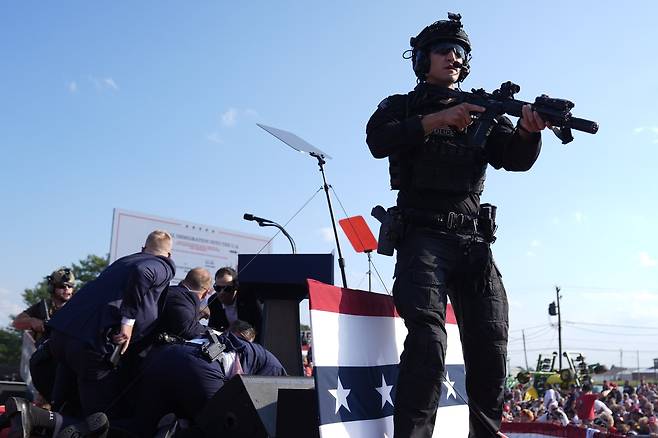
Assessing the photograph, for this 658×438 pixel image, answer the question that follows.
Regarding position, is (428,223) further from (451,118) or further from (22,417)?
(22,417)

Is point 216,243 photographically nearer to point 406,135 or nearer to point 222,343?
point 222,343

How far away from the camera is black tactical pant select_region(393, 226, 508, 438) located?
262 centimetres

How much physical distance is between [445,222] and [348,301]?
0.56 m

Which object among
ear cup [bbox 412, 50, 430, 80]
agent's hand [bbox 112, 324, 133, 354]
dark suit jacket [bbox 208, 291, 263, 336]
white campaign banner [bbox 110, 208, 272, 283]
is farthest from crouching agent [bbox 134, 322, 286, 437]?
white campaign banner [bbox 110, 208, 272, 283]

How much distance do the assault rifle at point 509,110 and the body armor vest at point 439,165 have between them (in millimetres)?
98

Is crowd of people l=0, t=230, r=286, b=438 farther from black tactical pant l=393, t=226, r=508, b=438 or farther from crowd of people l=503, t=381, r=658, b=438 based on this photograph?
crowd of people l=503, t=381, r=658, b=438

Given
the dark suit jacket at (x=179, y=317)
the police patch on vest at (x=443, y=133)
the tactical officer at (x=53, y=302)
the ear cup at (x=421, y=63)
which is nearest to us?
the police patch on vest at (x=443, y=133)

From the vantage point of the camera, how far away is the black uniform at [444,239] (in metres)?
2.72

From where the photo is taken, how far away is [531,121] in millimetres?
2848

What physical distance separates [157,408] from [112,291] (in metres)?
0.79

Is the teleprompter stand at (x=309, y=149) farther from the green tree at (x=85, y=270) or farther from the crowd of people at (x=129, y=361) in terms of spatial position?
the green tree at (x=85, y=270)

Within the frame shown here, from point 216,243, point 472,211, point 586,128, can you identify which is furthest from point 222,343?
point 216,243

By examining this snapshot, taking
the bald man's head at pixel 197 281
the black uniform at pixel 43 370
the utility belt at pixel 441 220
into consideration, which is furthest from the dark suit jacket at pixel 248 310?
the utility belt at pixel 441 220

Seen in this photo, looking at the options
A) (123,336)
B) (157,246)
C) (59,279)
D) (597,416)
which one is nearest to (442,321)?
(123,336)
